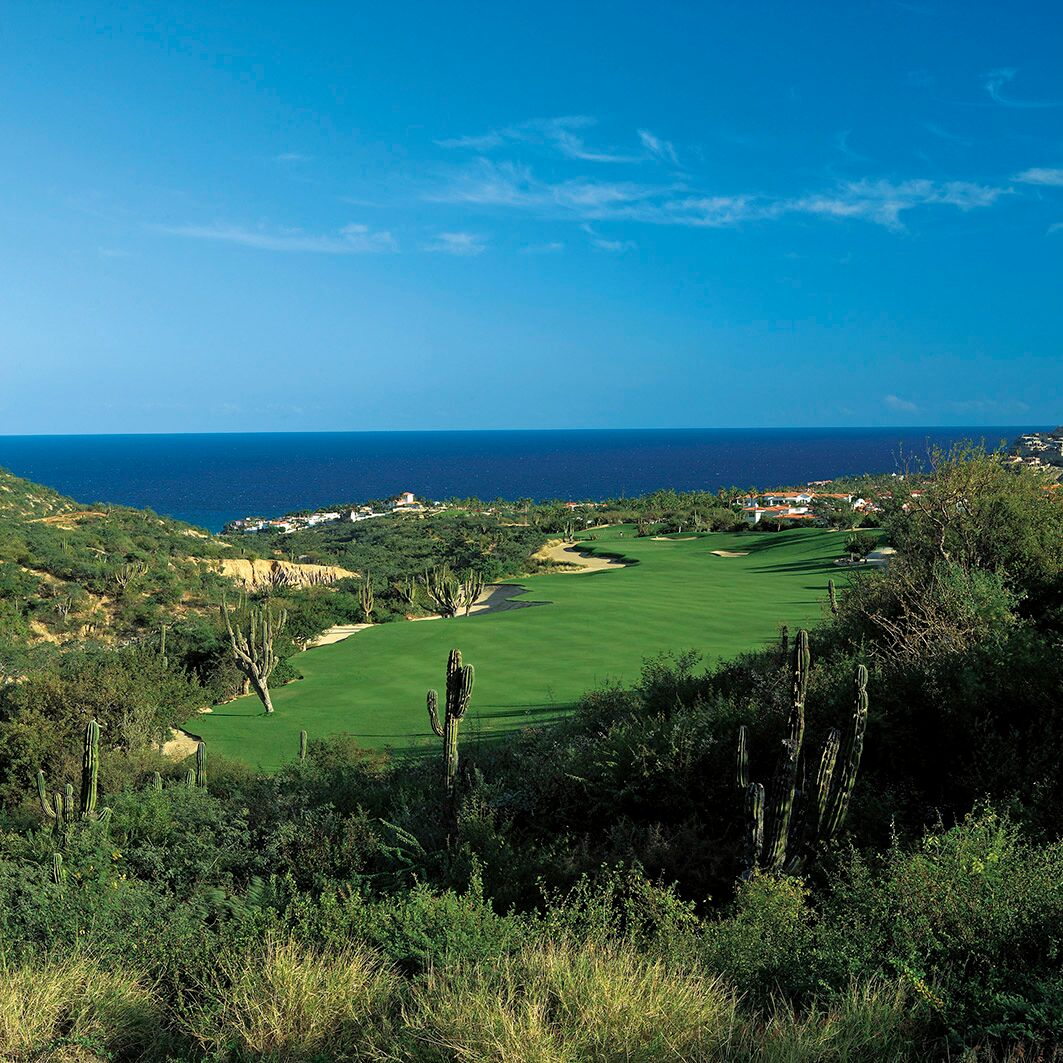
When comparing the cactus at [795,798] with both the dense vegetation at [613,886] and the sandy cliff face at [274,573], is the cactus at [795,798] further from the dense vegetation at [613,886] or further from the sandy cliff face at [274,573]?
the sandy cliff face at [274,573]

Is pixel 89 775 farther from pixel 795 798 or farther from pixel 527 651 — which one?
pixel 527 651

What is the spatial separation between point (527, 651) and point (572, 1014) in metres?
19.6

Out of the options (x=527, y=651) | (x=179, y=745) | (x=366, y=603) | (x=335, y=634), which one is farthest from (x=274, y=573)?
(x=179, y=745)

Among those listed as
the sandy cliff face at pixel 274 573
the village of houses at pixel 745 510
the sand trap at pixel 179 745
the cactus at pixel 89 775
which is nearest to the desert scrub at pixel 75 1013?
the cactus at pixel 89 775

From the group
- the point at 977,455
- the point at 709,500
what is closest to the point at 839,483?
the point at 709,500

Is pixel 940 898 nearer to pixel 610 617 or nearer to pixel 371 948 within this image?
pixel 371 948

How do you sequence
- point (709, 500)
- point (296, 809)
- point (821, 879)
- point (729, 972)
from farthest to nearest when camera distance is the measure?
point (709, 500) < point (296, 809) < point (821, 879) < point (729, 972)

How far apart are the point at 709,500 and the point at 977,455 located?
58.1 m

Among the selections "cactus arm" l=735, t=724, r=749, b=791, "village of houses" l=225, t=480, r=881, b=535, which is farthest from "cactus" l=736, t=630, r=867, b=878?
"village of houses" l=225, t=480, r=881, b=535

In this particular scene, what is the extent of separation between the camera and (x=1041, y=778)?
8.64 meters

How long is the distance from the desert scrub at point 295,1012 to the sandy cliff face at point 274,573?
38952mm

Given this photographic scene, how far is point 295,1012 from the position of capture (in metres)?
5.10

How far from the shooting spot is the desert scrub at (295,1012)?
4.82 m

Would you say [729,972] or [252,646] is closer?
[729,972]
